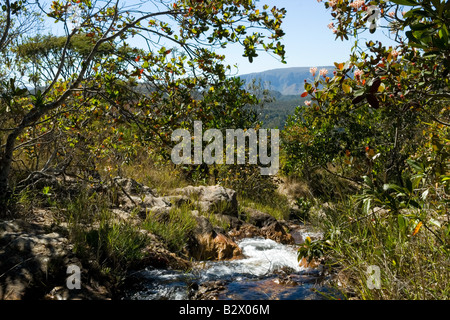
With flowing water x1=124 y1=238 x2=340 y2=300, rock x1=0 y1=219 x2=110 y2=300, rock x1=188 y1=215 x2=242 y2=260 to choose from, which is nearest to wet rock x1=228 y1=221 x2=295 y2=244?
rock x1=188 y1=215 x2=242 y2=260

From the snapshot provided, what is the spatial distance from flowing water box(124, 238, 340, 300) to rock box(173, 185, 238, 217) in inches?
69.6

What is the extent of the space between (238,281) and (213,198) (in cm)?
280

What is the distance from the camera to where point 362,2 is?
2.86 m

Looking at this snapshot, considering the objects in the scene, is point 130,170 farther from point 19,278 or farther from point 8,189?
point 19,278

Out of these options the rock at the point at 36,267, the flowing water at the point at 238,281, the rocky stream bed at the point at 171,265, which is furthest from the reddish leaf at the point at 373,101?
the rock at the point at 36,267

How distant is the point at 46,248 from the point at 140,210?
2093 millimetres

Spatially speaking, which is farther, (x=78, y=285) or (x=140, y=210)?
(x=140, y=210)

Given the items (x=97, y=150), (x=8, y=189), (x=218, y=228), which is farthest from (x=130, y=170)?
(x=8, y=189)

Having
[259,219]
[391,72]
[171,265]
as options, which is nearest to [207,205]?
Result: [259,219]

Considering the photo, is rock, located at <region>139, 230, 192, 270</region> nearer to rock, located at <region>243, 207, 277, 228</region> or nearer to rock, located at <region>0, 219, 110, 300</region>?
rock, located at <region>0, 219, 110, 300</region>

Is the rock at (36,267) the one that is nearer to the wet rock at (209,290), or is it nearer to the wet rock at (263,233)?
the wet rock at (209,290)

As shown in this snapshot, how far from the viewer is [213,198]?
267 inches

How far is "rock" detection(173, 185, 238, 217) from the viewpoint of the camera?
6.63 metres

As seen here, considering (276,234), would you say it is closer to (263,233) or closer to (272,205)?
(263,233)
